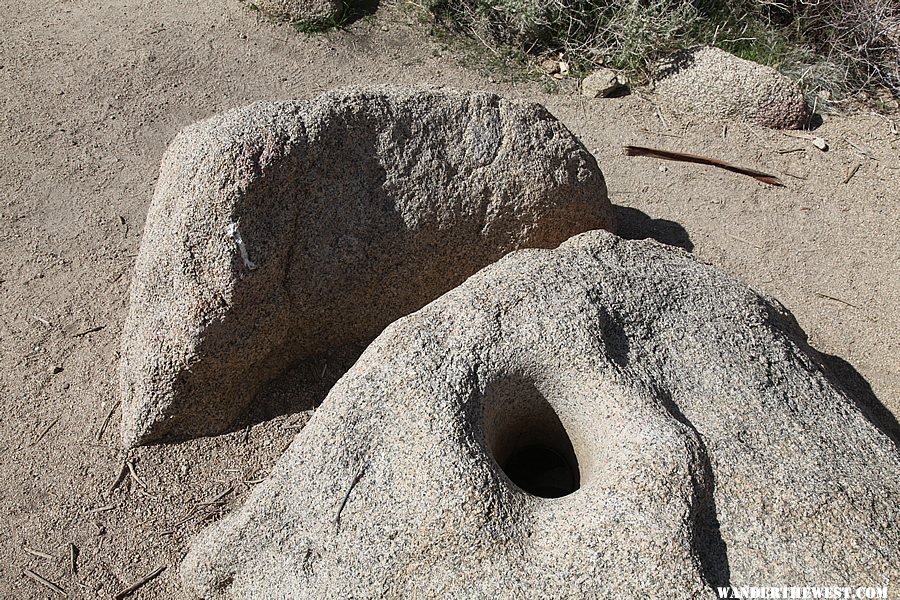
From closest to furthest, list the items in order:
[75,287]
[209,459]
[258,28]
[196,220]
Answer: [196,220]
[209,459]
[75,287]
[258,28]

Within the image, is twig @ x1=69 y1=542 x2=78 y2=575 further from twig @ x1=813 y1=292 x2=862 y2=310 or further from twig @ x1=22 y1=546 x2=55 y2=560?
twig @ x1=813 y1=292 x2=862 y2=310

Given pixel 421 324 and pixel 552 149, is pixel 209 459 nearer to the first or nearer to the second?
pixel 421 324

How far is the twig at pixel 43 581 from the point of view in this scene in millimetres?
2180

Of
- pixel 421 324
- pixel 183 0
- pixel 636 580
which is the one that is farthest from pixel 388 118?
pixel 183 0

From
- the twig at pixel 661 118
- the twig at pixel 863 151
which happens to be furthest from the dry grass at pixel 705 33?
the twig at pixel 863 151

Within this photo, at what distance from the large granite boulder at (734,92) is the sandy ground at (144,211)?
101 millimetres

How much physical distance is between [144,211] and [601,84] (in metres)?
2.50

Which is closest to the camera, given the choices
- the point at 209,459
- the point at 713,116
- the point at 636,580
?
the point at 636,580

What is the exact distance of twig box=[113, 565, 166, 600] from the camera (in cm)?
218

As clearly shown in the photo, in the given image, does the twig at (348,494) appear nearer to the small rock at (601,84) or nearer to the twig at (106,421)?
the twig at (106,421)

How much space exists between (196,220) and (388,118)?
2.26 feet

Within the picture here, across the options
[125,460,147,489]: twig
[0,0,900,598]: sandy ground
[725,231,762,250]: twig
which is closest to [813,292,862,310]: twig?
[0,0,900,598]: sandy ground

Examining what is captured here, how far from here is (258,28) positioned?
464 cm

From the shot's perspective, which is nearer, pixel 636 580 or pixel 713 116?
pixel 636 580
